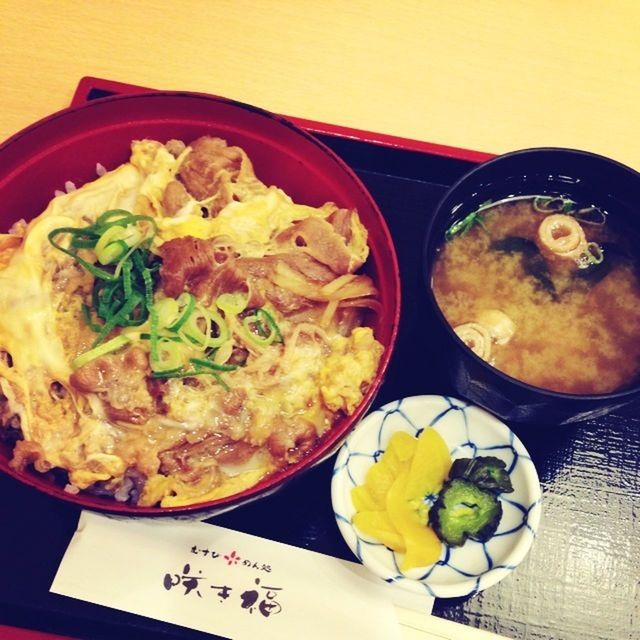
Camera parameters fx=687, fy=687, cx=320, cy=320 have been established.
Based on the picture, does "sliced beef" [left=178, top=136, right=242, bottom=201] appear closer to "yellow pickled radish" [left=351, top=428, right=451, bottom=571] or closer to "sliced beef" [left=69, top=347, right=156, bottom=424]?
"sliced beef" [left=69, top=347, right=156, bottom=424]

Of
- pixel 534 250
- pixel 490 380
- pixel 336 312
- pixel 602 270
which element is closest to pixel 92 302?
pixel 336 312

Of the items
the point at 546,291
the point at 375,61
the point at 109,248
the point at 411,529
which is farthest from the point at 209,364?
the point at 375,61

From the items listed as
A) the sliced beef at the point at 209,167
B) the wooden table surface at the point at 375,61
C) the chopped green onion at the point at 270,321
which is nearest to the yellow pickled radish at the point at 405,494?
the chopped green onion at the point at 270,321

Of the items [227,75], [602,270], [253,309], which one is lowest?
[253,309]

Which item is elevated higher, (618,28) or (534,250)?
(618,28)

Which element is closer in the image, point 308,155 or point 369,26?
point 308,155

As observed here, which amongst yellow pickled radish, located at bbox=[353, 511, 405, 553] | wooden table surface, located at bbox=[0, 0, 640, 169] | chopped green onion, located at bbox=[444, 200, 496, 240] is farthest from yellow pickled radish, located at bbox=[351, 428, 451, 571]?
wooden table surface, located at bbox=[0, 0, 640, 169]

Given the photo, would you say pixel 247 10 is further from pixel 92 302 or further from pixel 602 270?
pixel 602 270

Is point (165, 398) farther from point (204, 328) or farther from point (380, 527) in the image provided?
point (380, 527)
